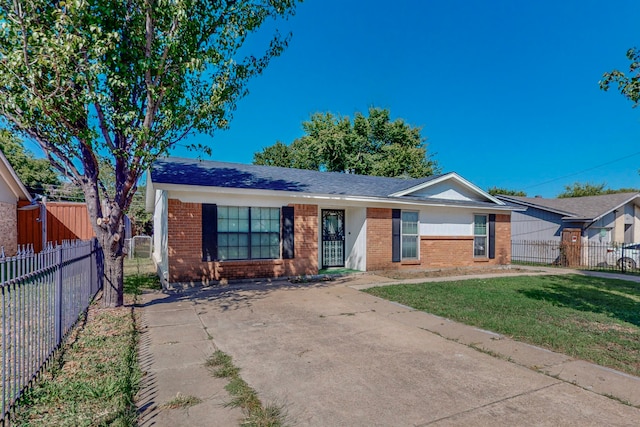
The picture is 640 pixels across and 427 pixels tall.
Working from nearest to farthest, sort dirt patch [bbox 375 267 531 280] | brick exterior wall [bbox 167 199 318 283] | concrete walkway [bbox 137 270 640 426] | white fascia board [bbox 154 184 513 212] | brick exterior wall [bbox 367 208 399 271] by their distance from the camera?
concrete walkway [bbox 137 270 640 426] → white fascia board [bbox 154 184 513 212] → brick exterior wall [bbox 167 199 318 283] → dirt patch [bbox 375 267 531 280] → brick exterior wall [bbox 367 208 399 271]

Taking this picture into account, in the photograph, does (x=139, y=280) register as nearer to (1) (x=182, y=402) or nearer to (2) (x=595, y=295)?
(1) (x=182, y=402)

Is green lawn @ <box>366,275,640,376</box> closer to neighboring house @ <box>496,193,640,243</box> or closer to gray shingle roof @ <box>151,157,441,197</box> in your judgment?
gray shingle roof @ <box>151,157,441,197</box>

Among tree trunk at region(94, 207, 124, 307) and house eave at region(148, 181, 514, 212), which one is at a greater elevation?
house eave at region(148, 181, 514, 212)

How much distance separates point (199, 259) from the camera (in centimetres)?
930

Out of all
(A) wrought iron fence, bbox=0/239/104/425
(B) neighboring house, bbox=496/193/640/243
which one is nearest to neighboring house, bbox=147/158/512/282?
(A) wrought iron fence, bbox=0/239/104/425

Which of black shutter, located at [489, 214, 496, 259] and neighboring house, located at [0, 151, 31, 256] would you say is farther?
black shutter, located at [489, 214, 496, 259]

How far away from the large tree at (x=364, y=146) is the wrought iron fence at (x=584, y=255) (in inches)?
421

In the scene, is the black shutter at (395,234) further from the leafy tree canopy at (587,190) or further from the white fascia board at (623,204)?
the leafy tree canopy at (587,190)

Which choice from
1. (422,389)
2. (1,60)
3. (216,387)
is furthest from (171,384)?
(1,60)

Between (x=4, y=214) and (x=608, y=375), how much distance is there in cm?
1710

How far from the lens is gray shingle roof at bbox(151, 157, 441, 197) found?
9.80 m

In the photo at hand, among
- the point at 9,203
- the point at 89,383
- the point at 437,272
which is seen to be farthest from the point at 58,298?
the point at 9,203

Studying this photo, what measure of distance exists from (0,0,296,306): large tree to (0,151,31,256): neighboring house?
793cm

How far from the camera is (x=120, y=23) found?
6.28 meters
